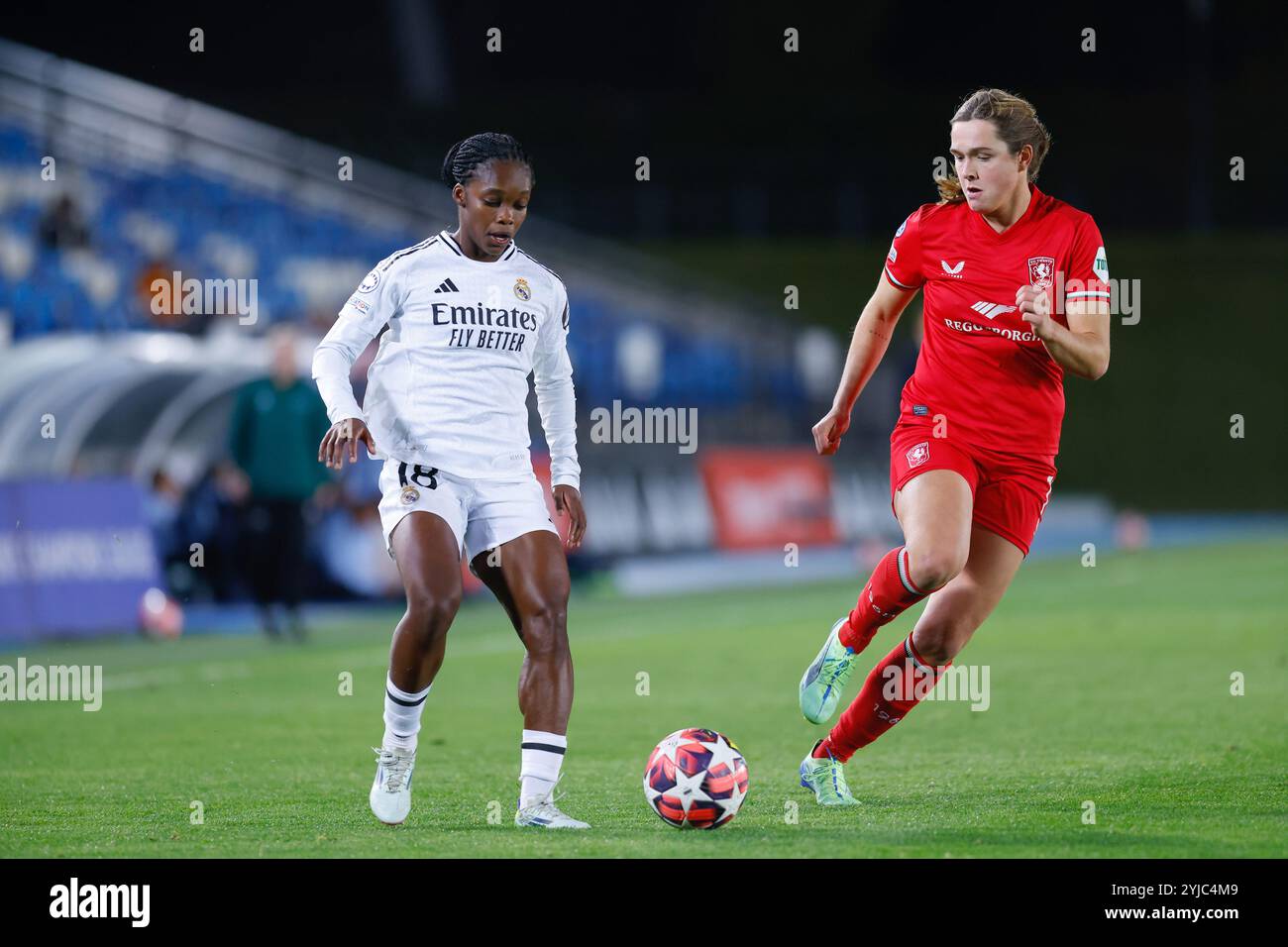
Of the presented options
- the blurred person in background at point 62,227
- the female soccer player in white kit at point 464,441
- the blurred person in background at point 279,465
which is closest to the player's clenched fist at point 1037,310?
the female soccer player in white kit at point 464,441

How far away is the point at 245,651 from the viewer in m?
13.4

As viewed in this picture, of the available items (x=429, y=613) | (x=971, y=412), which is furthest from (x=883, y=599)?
(x=429, y=613)

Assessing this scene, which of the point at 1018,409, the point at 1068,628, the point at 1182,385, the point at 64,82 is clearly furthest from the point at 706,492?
the point at 1182,385

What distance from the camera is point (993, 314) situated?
6500 millimetres

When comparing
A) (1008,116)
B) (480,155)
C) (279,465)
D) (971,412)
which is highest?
(1008,116)

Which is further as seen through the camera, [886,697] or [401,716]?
[886,697]

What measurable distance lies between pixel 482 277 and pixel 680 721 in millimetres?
3840

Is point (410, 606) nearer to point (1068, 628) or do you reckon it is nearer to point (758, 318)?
point (1068, 628)

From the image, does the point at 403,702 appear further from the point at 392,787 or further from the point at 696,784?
the point at 696,784

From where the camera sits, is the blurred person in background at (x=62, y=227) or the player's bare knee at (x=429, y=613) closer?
the player's bare knee at (x=429, y=613)

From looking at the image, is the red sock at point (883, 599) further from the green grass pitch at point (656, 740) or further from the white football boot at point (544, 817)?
the white football boot at point (544, 817)

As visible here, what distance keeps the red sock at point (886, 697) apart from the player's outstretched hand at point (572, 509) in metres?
1.20

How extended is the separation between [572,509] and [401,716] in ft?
3.14

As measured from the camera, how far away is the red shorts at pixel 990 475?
257 inches
